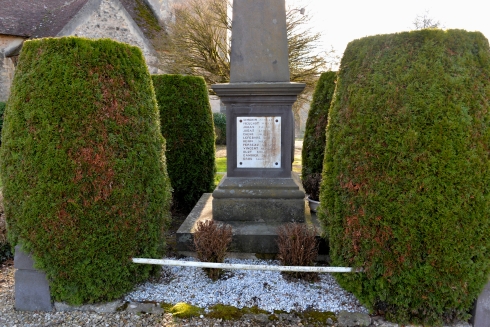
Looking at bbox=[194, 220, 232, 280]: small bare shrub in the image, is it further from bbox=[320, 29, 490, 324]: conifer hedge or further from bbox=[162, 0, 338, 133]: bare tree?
bbox=[162, 0, 338, 133]: bare tree

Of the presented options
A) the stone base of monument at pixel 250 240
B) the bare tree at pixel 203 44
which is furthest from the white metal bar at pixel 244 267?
the bare tree at pixel 203 44

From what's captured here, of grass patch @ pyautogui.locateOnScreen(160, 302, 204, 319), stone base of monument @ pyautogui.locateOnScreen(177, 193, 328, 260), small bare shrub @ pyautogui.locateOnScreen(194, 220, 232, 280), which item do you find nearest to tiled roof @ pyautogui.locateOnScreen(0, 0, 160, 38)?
stone base of monument @ pyautogui.locateOnScreen(177, 193, 328, 260)

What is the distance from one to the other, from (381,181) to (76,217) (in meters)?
2.39

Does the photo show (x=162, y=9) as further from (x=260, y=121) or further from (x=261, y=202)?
(x=261, y=202)

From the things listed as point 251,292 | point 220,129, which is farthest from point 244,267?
point 220,129

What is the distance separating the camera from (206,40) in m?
14.9

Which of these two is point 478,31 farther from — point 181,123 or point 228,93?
point 181,123

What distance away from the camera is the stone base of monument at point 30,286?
2.85m

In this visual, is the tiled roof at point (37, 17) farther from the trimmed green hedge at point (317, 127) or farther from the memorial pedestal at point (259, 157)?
the memorial pedestal at point (259, 157)

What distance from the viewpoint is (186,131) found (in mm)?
5746

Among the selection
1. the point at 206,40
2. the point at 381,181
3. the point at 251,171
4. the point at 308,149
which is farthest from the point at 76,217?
the point at 206,40

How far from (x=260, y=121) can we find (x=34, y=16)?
53.7 ft

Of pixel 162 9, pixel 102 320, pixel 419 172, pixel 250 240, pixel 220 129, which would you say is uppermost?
pixel 162 9

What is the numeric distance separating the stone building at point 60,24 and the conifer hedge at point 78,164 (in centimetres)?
1248
